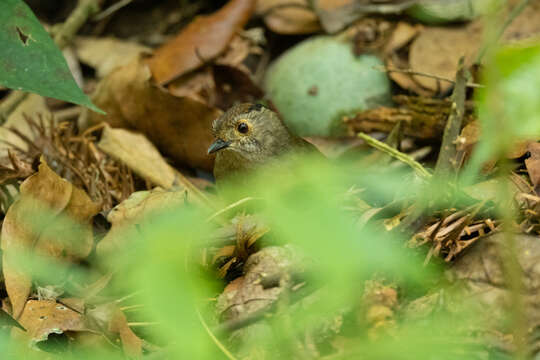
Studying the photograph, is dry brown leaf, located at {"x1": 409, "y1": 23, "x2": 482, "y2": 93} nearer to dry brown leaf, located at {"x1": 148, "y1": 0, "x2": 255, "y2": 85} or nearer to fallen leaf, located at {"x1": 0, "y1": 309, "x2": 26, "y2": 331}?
dry brown leaf, located at {"x1": 148, "y1": 0, "x2": 255, "y2": 85}

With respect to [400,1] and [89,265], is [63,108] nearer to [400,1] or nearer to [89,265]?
[89,265]

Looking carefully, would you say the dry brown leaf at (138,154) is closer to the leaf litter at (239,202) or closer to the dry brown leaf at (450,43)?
the leaf litter at (239,202)

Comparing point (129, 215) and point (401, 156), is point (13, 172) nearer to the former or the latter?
point (129, 215)

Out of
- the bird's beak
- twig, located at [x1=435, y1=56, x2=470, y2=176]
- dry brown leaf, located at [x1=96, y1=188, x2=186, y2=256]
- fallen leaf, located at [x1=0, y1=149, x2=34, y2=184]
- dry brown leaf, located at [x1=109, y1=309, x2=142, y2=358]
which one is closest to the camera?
twig, located at [x1=435, y1=56, x2=470, y2=176]

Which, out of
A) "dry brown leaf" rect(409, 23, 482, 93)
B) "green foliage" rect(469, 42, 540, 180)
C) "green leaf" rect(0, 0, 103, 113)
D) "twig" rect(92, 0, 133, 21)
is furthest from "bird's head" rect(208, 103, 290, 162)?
"green foliage" rect(469, 42, 540, 180)

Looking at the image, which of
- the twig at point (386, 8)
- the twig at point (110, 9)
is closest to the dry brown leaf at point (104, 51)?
the twig at point (110, 9)

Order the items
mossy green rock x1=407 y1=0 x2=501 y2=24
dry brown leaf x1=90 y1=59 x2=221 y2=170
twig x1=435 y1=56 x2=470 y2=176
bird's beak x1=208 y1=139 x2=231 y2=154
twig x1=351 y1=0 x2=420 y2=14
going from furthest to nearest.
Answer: twig x1=351 y1=0 x2=420 y2=14 < mossy green rock x1=407 y1=0 x2=501 y2=24 < dry brown leaf x1=90 y1=59 x2=221 y2=170 < bird's beak x1=208 y1=139 x2=231 y2=154 < twig x1=435 y1=56 x2=470 y2=176

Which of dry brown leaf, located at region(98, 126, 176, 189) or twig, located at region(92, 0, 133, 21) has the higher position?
twig, located at region(92, 0, 133, 21)
